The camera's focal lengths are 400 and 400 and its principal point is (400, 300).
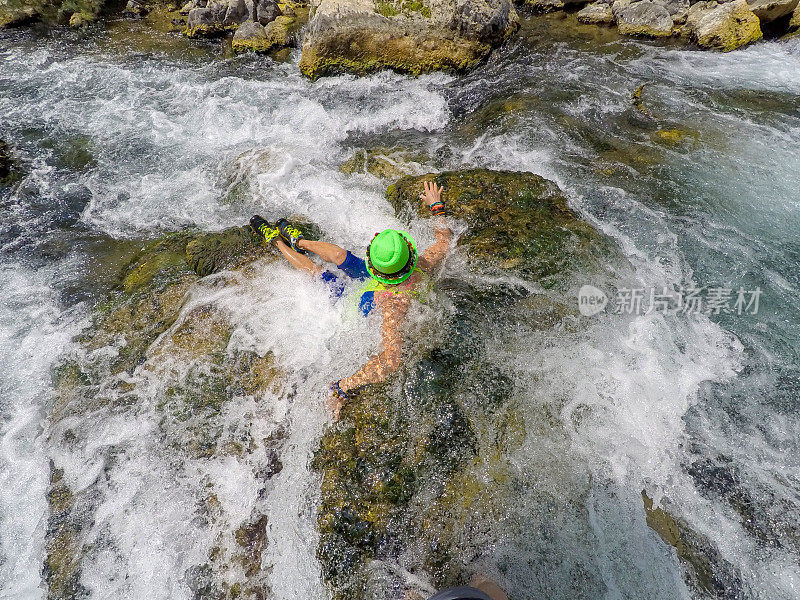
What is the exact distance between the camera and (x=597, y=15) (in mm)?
11078

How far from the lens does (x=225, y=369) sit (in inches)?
187

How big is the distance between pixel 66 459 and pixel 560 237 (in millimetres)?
6456

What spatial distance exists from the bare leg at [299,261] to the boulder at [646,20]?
11.2 metres

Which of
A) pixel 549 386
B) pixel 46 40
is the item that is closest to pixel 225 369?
pixel 549 386

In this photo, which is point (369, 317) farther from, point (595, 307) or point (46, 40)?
point (46, 40)

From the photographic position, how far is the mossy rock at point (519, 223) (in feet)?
17.4

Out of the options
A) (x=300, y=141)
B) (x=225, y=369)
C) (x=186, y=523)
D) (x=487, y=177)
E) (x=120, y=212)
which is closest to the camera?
(x=186, y=523)

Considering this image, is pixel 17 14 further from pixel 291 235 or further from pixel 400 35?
pixel 291 235

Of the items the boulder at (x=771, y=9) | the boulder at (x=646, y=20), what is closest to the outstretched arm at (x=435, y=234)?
the boulder at (x=646, y=20)

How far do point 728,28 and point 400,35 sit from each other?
8.13m

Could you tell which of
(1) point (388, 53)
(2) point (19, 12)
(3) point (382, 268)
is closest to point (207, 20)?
(1) point (388, 53)

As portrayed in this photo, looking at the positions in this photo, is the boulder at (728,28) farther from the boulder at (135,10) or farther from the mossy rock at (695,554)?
the boulder at (135,10)

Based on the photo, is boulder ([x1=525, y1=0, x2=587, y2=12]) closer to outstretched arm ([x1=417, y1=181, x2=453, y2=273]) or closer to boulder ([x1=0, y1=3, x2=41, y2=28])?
outstretched arm ([x1=417, y1=181, x2=453, y2=273])

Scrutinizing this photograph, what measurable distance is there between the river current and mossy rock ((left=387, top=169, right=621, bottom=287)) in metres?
0.49
